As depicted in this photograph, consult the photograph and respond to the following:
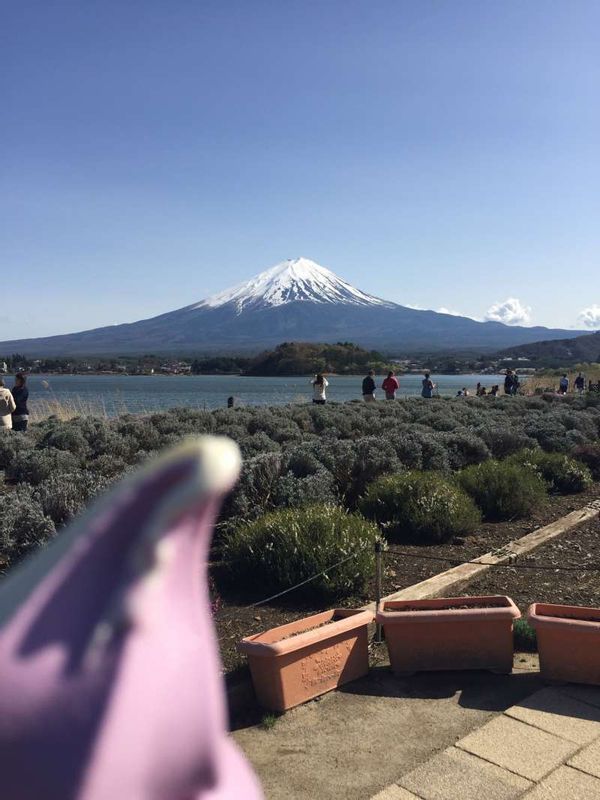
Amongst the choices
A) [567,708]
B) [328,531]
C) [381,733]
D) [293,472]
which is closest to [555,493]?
[293,472]

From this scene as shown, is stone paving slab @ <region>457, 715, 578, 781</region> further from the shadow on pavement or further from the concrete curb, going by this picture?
the concrete curb

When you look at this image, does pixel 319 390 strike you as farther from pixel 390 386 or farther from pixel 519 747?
pixel 519 747

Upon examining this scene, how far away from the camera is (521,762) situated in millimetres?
3748

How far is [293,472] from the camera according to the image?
8.48 metres

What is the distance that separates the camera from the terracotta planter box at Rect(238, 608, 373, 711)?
4234 mm

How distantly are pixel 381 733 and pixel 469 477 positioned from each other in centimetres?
533

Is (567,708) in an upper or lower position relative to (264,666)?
lower

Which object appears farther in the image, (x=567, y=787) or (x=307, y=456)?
(x=307, y=456)

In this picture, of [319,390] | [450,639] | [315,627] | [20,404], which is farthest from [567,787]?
[319,390]

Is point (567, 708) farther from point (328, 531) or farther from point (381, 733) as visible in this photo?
point (328, 531)

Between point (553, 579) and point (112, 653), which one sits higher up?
point (112, 653)

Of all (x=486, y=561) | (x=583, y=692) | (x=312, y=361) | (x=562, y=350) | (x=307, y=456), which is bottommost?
(x=562, y=350)

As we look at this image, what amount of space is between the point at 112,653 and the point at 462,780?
3.32m

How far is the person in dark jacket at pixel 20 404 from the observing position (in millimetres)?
14078
